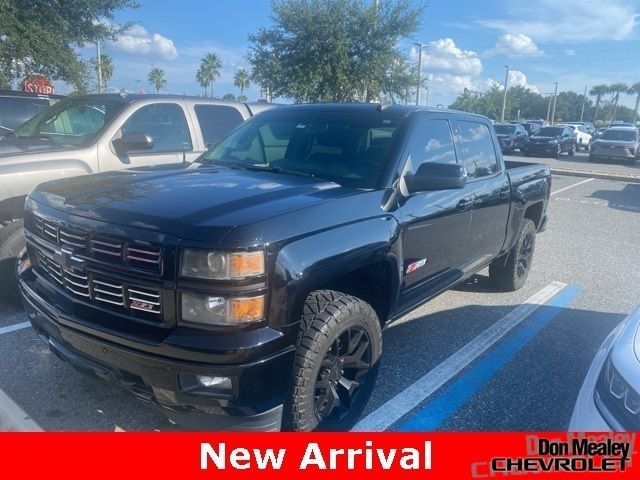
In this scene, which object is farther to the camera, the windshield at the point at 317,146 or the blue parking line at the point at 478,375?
the windshield at the point at 317,146

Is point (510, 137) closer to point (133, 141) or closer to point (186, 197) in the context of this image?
point (133, 141)

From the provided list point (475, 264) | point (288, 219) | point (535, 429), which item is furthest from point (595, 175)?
point (288, 219)

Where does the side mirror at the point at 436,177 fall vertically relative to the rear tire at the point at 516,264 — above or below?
above

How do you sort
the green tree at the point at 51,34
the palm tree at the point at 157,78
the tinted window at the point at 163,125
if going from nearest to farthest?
the tinted window at the point at 163,125
the green tree at the point at 51,34
the palm tree at the point at 157,78

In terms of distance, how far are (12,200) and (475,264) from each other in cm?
411

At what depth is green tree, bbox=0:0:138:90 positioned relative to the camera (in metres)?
11.4

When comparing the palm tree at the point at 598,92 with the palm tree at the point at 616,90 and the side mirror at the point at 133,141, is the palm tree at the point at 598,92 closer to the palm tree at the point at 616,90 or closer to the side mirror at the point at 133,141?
the palm tree at the point at 616,90

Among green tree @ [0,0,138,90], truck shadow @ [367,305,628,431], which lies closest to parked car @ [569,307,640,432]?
truck shadow @ [367,305,628,431]

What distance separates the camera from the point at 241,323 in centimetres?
Answer: 219

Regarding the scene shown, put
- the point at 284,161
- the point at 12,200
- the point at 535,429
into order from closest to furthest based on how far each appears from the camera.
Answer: the point at 535,429 → the point at 284,161 → the point at 12,200

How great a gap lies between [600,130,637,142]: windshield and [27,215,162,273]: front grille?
88.4 ft

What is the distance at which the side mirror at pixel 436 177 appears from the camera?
123 inches

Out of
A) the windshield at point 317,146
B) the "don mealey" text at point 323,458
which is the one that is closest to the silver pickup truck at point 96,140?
the windshield at point 317,146

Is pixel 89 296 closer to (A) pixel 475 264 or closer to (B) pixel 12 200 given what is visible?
(B) pixel 12 200
